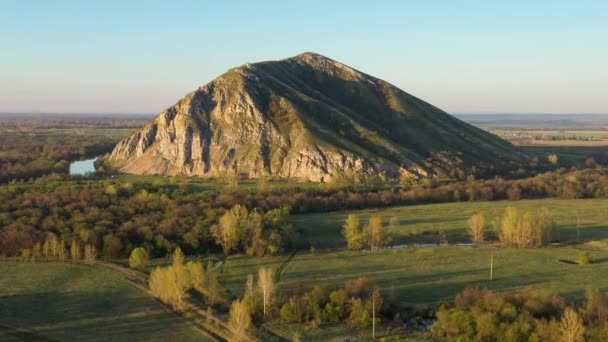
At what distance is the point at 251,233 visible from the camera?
8419 cm

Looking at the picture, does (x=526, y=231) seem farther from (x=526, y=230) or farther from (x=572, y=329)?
(x=572, y=329)

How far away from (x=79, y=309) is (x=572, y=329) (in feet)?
169

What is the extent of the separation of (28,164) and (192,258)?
121631 mm

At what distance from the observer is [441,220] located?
4343 inches

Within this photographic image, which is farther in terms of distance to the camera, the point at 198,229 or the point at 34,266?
the point at 198,229

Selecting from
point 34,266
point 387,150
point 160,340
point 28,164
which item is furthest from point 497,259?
point 28,164

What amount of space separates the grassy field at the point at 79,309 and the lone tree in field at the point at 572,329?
33.3m

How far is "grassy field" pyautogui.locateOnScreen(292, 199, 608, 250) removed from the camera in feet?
311

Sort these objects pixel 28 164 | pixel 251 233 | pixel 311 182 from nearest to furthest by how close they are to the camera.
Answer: pixel 251 233
pixel 311 182
pixel 28 164

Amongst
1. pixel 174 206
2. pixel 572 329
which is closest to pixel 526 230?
pixel 572 329

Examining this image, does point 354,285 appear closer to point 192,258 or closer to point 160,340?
point 160,340

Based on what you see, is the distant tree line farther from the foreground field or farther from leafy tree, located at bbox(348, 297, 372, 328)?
leafy tree, located at bbox(348, 297, 372, 328)

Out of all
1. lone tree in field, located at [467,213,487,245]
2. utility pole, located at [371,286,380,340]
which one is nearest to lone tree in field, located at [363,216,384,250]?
lone tree in field, located at [467,213,487,245]

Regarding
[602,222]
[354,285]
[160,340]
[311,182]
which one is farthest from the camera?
[311,182]
